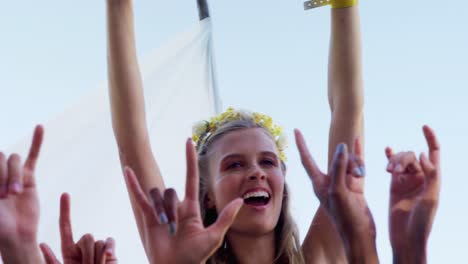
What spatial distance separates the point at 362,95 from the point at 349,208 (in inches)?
38.9

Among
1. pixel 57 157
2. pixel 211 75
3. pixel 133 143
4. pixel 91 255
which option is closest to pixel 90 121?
pixel 57 157

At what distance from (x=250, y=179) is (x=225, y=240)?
258 mm

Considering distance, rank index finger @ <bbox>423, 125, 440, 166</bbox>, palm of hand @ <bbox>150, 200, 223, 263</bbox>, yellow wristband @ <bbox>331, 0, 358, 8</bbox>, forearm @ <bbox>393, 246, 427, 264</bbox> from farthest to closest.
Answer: yellow wristband @ <bbox>331, 0, 358, 8</bbox>
index finger @ <bbox>423, 125, 440, 166</bbox>
forearm @ <bbox>393, 246, 427, 264</bbox>
palm of hand @ <bbox>150, 200, 223, 263</bbox>

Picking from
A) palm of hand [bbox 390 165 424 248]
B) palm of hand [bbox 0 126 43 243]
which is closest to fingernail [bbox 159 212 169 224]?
palm of hand [bbox 0 126 43 243]

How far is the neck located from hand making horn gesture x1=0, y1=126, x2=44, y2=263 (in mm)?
1013

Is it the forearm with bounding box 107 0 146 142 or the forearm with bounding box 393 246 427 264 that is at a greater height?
the forearm with bounding box 107 0 146 142

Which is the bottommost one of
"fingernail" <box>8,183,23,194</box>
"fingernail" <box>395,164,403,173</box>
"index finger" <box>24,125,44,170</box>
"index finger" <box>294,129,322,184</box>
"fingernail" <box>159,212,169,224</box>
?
"fingernail" <box>159,212,169,224</box>

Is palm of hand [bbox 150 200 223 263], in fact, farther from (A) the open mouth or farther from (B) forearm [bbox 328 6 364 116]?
(B) forearm [bbox 328 6 364 116]

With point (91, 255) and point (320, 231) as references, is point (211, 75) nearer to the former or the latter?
point (320, 231)

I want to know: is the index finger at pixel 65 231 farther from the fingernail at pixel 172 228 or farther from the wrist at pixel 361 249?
the wrist at pixel 361 249

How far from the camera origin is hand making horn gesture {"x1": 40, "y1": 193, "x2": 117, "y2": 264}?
1.62 meters

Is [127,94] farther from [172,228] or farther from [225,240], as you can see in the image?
[172,228]

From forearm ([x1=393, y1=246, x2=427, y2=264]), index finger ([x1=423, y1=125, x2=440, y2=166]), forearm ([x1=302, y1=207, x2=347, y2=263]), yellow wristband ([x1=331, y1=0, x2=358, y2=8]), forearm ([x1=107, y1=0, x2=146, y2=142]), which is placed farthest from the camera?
forearm ([x1=302, y1=207, x2=347, y2=263])

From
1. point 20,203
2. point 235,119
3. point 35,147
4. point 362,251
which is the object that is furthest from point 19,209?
point 235,119
